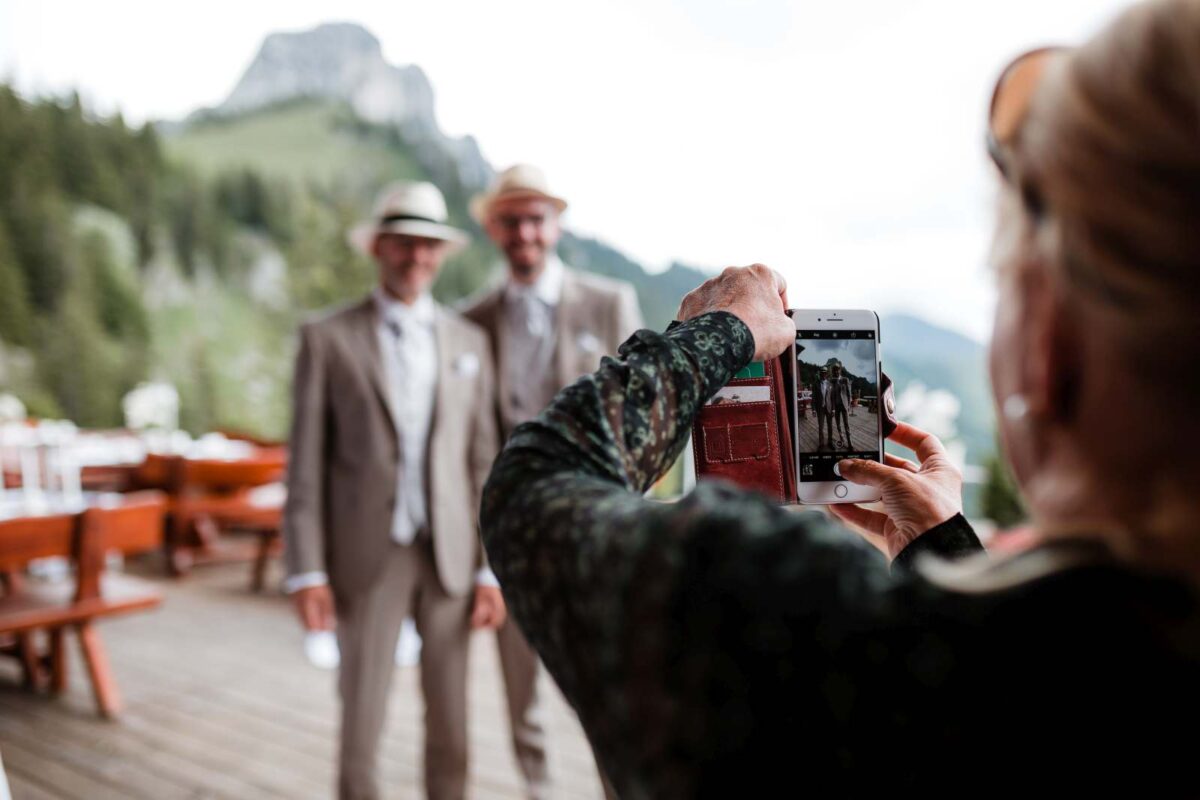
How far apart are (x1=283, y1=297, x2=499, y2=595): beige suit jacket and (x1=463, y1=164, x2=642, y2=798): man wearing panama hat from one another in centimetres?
34

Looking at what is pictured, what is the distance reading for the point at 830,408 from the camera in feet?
2.70

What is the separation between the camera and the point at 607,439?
1.94 feet

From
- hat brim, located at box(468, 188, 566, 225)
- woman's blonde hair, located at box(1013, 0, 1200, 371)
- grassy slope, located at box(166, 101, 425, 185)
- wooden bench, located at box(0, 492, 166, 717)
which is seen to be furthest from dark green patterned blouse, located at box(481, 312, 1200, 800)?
grassy slope, located at box(166, 101, 425, 185)

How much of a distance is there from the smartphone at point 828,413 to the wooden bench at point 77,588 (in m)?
3.00

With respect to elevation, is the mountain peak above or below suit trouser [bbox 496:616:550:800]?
above

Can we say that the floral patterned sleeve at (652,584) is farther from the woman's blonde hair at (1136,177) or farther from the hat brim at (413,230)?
the hat brim at (413,230)

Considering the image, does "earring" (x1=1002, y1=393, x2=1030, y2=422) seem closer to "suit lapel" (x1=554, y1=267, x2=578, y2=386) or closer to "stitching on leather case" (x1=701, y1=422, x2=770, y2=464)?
"stitching on leather case" (x1=701, y1=422, x2=770, y2=464)

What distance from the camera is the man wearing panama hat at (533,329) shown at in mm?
2447

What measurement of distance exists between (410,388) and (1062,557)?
6.40ft

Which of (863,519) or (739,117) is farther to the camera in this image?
(739,117)

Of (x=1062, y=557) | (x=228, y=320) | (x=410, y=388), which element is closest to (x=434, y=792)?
(x=410, y=388)

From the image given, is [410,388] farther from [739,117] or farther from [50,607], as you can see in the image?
[739,117]

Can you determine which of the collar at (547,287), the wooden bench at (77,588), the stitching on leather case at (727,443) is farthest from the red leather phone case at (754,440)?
the wooden bench at (77,588)

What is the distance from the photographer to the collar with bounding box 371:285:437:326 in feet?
7.49
